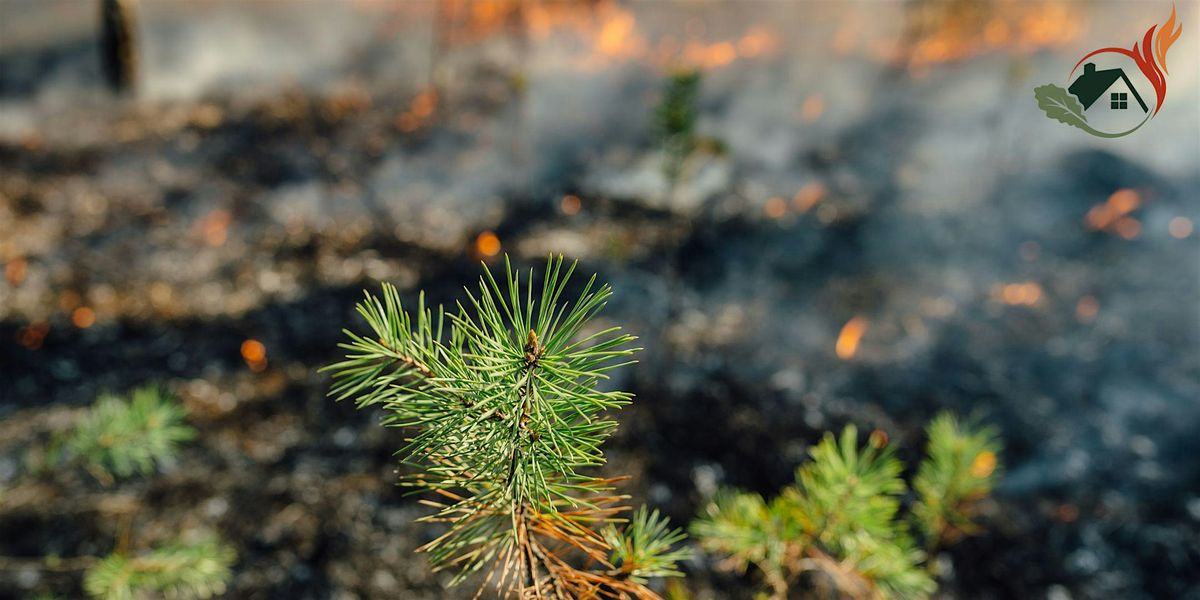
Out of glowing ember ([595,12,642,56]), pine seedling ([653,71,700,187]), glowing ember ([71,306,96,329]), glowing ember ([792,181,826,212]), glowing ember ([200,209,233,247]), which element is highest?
glowing ember ([595,12,642,56])

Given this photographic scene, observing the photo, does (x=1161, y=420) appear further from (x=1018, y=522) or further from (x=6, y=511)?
(x=6, y=511)

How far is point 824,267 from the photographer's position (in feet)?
20.3

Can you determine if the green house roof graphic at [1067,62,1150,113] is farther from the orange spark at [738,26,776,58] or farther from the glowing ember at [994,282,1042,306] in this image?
the orange spark at [738,26,776,58]

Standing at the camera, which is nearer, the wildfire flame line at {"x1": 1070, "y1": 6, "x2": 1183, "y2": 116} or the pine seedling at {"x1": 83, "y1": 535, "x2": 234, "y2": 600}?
the pine seedling at {"x1": 83, "y1": 535, "x2": 234, "y2": 600}

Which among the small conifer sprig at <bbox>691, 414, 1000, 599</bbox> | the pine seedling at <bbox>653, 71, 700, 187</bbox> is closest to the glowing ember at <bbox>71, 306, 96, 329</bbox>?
the pine seedling at <bbox>653, 71, 700, 187</bbox>

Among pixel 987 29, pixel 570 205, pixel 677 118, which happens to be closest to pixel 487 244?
pixel 570 205

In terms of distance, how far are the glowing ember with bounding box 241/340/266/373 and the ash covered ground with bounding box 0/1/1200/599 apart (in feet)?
0.33

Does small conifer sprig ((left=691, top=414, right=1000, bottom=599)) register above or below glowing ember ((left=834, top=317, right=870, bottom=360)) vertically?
below

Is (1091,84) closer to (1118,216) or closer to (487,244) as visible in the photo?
(1118,216)

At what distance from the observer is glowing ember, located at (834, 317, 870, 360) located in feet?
17.0

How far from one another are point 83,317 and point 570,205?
452 centimetres

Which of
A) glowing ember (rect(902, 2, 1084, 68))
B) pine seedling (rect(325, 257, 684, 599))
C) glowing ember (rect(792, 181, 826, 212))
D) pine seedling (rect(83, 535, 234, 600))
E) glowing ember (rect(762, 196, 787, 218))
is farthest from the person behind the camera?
glowing ember (rect(902, 2, 1084, 68))

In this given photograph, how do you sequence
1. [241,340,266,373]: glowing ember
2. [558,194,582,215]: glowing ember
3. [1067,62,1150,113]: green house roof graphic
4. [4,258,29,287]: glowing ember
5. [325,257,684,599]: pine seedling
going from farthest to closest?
[558,194,582,215]: glowing ember, [4,258,29,287]: glowing ember, [241,340,266,373]: glowing ember, [1067,62,1150,113]: green house roof graphic, [325,257,684,599]: pine seedling

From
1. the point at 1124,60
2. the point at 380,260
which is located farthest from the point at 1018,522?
the point at 1124,60
